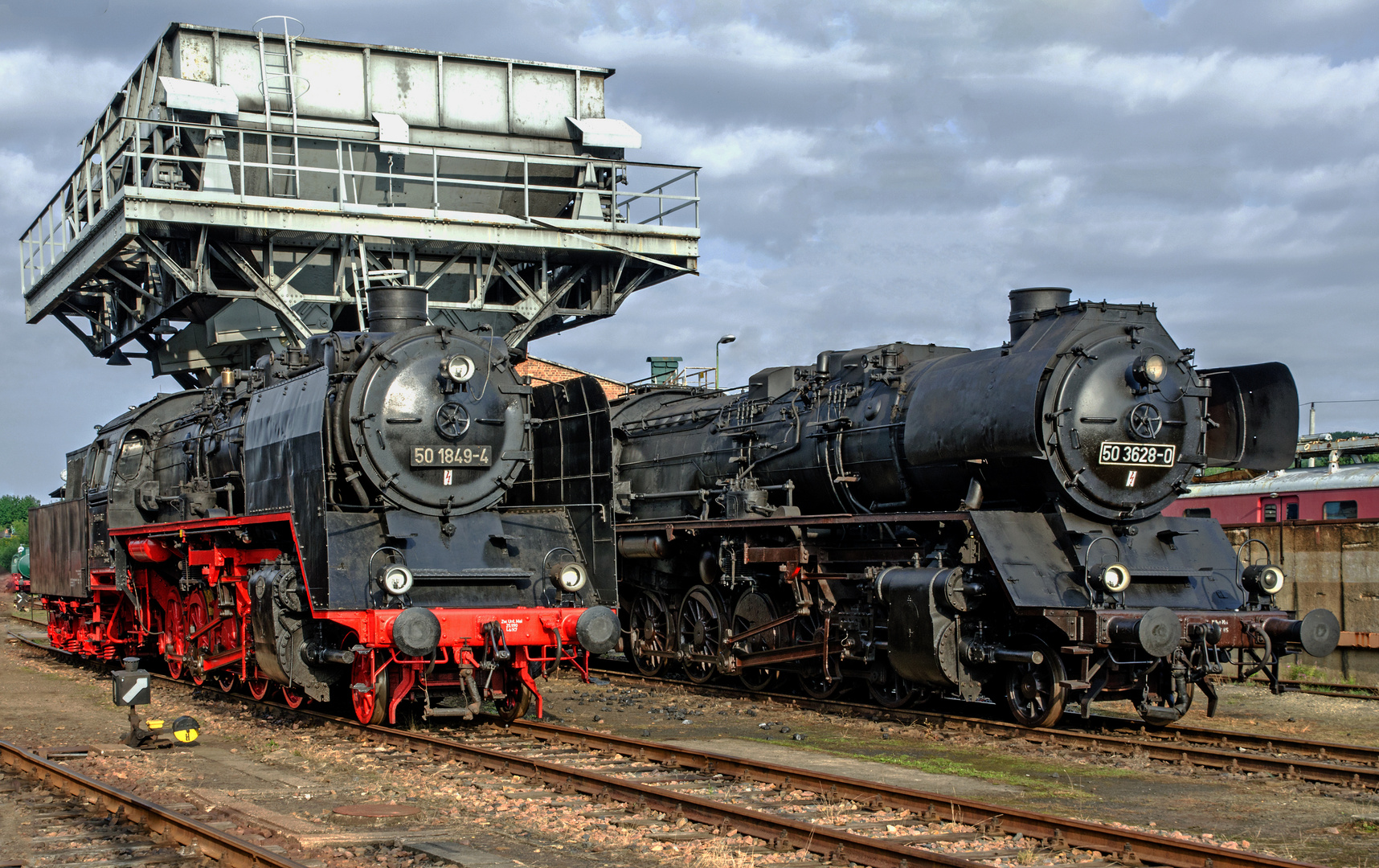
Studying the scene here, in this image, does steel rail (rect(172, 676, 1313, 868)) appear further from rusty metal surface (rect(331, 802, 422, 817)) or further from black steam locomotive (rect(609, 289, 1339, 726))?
black steam locomotive (rect(609, 289, 1339, 726))

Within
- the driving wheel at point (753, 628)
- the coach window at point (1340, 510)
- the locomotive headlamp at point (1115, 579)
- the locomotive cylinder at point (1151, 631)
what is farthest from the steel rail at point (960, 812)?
the coach window at point (1340, 510)

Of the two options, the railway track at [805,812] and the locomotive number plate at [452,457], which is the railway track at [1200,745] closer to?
the railway track at [805,812]

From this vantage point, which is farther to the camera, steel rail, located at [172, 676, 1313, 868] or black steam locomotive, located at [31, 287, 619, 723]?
black steam locomotive, located at [31, 287, 619, 723]

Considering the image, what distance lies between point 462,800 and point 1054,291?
7.46m

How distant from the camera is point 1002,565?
11016 millimetres

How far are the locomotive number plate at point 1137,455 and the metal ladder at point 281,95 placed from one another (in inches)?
569

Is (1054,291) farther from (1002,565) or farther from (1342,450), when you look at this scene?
(1342,450)

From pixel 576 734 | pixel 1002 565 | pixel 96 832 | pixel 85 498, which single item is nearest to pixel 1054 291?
pixel 1002 565

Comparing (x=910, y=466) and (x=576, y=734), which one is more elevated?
(x=910, y=466)

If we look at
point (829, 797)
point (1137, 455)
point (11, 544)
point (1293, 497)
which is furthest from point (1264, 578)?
point (11, 544)

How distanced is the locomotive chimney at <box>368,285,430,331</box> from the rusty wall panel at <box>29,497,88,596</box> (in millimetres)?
7632

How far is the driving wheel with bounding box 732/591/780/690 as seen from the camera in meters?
14.6

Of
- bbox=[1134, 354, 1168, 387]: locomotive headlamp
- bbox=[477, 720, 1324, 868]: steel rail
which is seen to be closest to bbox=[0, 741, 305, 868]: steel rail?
bbox=[477, 720, 1324, 868]: steel rail

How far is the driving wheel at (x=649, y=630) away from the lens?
55.4 feet
